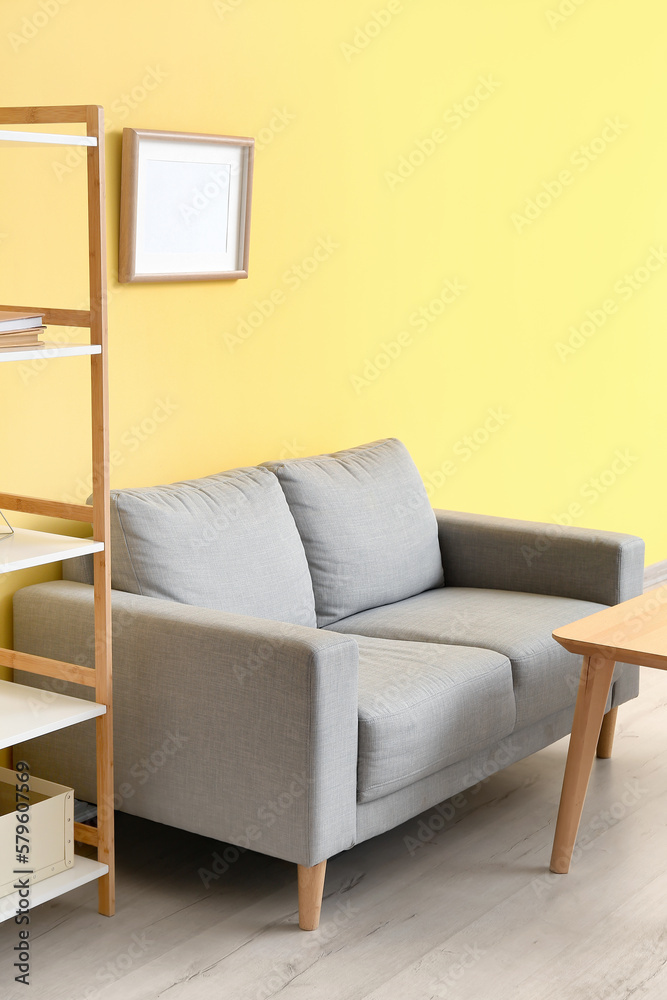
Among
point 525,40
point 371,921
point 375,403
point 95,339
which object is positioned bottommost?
point 371,921

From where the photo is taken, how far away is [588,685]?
255 cm

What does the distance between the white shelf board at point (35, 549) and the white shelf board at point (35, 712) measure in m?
0.28

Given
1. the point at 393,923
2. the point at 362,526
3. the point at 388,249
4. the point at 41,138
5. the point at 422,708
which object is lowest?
the point at 393,923

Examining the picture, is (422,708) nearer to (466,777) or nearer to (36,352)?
(466,777)

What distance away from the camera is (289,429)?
3410mm

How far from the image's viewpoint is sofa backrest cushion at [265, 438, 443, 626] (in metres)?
3.06

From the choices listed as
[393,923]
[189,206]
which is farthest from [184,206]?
[393,923]

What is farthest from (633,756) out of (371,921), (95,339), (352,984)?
(95,339)

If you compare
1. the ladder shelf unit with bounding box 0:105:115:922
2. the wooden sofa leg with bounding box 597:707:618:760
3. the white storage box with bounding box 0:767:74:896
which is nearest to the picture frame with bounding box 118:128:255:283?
the ladder shelf unit with bounding box 0:105:115:922

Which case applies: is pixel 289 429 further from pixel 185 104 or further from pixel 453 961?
pixel 453 961

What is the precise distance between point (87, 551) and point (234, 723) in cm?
44

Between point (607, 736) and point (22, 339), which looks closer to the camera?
point (22, 339)

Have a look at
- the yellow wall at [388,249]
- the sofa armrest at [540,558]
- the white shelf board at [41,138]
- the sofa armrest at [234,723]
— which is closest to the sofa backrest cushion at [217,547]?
the sofa armrest at [234,723]

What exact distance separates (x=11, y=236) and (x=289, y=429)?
1.08 meters
